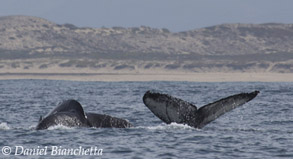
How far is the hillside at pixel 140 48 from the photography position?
4045 inches

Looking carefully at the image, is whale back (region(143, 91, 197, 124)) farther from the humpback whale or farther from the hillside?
the hillside

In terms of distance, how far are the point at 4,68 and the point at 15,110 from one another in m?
72.4

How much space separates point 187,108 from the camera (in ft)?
62.5

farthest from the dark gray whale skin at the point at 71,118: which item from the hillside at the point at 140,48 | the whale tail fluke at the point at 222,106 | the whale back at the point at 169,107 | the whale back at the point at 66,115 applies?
the hillside at the point at 140,48

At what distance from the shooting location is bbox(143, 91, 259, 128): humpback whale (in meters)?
18.3

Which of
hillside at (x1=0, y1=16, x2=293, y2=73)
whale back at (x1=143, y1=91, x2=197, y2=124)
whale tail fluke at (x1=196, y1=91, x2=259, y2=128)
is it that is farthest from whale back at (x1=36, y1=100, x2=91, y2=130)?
hillside at (x1=0, y1=16, x2=293, y2=73)

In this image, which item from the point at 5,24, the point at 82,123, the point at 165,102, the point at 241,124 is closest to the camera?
the point at 165,102

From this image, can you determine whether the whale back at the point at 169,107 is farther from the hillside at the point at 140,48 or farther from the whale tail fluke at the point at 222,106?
the hillside at the point at 140,48

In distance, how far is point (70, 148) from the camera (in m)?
19.6

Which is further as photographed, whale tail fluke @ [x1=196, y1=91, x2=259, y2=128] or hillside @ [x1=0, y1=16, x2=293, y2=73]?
→ hillside @ [x1=0, y1=16, x2=293, y2=73]

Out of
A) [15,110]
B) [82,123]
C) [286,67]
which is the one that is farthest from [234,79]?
[82,123]

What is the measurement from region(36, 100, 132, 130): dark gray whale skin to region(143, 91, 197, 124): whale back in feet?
9.93

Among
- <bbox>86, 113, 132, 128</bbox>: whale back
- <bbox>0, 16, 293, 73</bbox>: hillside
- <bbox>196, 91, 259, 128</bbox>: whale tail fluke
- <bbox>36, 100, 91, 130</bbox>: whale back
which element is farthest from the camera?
<bbox>0, 16, 293, 73</bbox>: hillside

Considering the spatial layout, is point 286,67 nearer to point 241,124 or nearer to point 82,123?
point 241,124
